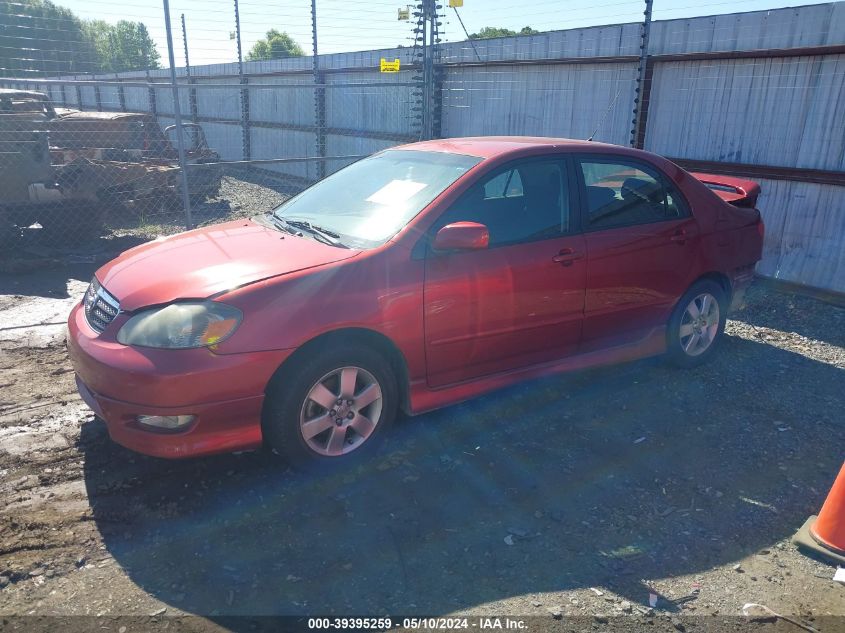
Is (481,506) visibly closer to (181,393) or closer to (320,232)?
(181,393)

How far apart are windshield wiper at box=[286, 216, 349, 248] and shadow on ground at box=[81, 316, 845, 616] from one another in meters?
1.27

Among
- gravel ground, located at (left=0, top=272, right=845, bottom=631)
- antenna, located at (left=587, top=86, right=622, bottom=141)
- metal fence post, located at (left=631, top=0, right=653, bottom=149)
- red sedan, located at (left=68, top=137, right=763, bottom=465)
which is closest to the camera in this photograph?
gravel ground, located at (left=0, top=272, right=845, bottom=631)

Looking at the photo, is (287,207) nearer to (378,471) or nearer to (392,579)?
(378,471)

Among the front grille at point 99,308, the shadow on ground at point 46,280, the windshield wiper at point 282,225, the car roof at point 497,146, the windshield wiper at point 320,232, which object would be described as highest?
the car roof at point 497,146

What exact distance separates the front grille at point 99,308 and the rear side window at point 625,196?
2988mm

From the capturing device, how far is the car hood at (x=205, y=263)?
11.4ft

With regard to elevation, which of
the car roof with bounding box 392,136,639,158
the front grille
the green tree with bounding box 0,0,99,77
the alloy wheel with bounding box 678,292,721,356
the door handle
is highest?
the green tree with bounding box 0,0,99,77

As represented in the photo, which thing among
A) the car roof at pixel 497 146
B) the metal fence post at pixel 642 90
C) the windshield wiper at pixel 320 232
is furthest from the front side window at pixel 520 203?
the metal fence post at pixel 642 90

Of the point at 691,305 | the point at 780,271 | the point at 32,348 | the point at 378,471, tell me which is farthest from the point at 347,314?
the point at 780,271

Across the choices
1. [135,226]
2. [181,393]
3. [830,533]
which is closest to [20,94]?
[135,226]

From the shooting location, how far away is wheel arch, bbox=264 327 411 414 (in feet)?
11.3

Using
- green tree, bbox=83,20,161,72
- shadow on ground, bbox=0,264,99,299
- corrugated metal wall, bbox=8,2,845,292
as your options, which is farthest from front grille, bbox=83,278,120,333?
green tree, bbox=83,20,161,72

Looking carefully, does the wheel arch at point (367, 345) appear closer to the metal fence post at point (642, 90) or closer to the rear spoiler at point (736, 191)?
the rear spoiler at point (736, 191)

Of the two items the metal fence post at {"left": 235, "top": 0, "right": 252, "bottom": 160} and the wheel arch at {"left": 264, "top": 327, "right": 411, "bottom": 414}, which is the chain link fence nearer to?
the metal fence post at {"left": 235, "top": 0, "right": 252, "bottom": 160}
